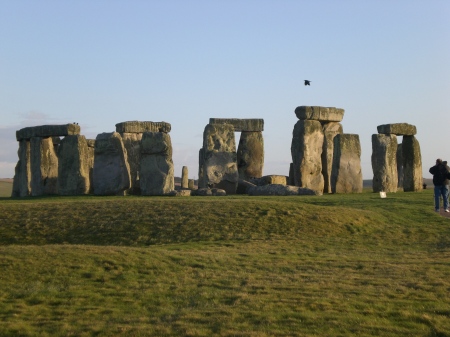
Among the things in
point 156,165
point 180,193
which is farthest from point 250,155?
point 180,193

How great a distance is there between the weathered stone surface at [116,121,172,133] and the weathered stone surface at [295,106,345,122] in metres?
6.22

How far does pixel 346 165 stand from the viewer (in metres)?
37.7

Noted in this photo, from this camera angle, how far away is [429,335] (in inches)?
520

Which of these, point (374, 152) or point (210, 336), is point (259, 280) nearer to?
point (210, 336)

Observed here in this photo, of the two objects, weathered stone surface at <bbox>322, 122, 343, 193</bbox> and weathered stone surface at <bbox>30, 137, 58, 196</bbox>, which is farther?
weathered stone surface at <bbox>322, 122, 343, 193</bbox>

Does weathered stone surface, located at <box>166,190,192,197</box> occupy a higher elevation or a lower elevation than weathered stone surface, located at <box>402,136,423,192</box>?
lower

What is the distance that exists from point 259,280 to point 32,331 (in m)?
5.30

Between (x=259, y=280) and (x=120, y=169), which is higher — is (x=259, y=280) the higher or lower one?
the lower one

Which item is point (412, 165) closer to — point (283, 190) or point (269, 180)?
point (269, 180)

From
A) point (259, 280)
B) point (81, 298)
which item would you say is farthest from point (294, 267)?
point (81, 298)

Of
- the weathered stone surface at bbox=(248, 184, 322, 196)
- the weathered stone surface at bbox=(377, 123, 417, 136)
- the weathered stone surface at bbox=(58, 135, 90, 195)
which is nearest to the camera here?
the weathered stone surface at bbox=(248, 184, 322, 196)

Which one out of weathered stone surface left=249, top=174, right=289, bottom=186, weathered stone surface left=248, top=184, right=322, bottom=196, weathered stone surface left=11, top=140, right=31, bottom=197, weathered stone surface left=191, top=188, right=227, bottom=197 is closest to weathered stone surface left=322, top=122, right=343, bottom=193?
weathered stone surface left=249, top=174, right=289, bottom=186

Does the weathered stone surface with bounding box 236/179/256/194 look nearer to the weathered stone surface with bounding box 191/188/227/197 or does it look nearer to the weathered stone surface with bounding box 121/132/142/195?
the weathered stone surface with bounding box 191/188/227/197

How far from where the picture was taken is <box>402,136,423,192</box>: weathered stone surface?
39.0 metres
